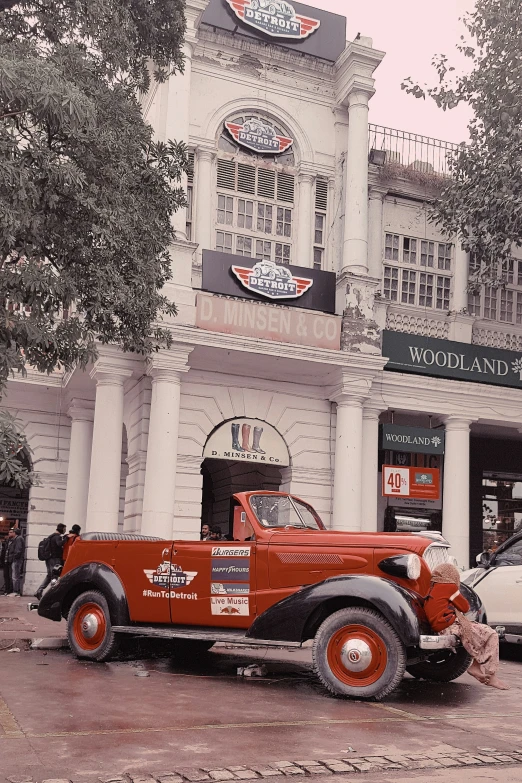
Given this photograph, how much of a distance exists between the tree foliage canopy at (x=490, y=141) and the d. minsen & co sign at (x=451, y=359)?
176 cm

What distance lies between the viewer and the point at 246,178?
19.3 m

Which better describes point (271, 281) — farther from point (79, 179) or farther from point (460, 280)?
point (79, 179)

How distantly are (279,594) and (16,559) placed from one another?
15269 millimetres

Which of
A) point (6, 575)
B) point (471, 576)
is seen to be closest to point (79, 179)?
point (471, 576)

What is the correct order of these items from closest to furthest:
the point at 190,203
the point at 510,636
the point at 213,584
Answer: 1. the point at 213,584
2. the point at 510,636
3. the point at 190,203

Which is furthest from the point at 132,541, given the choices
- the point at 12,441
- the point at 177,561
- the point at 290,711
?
the point at 290,711

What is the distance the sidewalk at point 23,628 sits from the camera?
10.7m

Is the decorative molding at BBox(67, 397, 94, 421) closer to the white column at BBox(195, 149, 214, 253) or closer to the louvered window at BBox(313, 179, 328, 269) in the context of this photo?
the white column at BBox(195, 149, 214, 253)

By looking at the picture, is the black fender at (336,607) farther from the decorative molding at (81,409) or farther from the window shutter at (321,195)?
the decorative molding at (81,409)

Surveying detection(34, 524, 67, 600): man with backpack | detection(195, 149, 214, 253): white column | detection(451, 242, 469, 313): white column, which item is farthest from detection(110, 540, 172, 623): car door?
detection(451, 242, 469, 313): white column

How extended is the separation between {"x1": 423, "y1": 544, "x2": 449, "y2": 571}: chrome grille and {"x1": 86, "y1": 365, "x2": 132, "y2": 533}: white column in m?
9.90

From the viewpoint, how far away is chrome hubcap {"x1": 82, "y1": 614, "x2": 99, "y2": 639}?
9.02 m

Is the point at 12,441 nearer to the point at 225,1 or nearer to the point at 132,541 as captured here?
the point at 132,541

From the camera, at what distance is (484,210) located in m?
17.7
